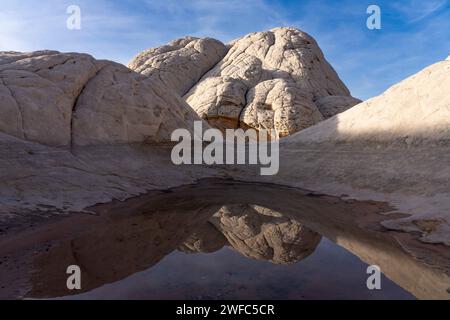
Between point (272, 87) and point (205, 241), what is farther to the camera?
point (272, 87)

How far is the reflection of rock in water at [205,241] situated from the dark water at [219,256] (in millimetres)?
21

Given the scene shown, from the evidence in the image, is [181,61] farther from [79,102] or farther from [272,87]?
[79,102]

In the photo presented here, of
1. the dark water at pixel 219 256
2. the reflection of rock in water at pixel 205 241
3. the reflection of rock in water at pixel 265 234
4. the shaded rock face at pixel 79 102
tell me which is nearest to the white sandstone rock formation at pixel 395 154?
the dark water at pixel 219 256

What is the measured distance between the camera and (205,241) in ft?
23.1

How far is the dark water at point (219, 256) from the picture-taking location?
4531mm

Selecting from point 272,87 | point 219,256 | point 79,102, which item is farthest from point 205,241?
point 272,87

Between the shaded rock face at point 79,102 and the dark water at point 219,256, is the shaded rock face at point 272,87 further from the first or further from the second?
the dark water at point 219,256

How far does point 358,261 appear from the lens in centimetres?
588

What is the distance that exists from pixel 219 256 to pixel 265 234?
1903 millimetres

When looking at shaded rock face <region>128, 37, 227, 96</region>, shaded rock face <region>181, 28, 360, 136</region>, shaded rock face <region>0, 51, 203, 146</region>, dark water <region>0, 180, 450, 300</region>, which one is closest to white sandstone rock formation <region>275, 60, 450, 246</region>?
dark water <region>0, 180, 450, 300</region>

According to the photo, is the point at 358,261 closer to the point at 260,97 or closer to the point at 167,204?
the point at 167,204

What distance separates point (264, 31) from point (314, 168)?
3381 centimetres

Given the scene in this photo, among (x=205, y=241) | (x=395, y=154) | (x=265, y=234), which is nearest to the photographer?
(x=205, y=241)
